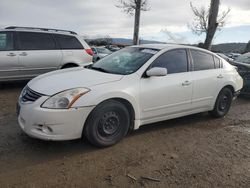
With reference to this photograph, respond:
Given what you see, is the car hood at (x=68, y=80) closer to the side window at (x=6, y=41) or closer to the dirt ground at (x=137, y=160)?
the dirt ground at (x=137, y=160)

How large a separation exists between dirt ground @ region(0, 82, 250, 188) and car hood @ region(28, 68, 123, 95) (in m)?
0.85

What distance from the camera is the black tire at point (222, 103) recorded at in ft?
19.3

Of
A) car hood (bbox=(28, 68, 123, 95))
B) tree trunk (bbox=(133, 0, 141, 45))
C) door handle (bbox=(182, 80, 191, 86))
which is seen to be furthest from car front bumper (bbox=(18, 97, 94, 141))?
tree trunk (bbox=(133, 0, 141, 45))

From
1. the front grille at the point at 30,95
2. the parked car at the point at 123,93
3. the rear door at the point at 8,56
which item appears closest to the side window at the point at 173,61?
the parked car at the point at 123,93

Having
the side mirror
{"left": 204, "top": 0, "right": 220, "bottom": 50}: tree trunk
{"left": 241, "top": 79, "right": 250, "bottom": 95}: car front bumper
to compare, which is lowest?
{"left": 241, "top": 79, "right": 250, "bottom": 95}: car front bumper

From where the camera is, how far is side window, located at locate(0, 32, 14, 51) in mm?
7542

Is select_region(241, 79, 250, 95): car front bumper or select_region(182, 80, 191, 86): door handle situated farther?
select_region(241, 79, 250, 95): car front bumper

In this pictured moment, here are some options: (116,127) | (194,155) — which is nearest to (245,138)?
(194,155)

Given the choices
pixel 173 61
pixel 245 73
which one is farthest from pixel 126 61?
pixel 245 73

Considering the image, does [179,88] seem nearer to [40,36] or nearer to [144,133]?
[144,133]

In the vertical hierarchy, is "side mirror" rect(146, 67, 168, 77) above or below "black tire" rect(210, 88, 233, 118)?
above

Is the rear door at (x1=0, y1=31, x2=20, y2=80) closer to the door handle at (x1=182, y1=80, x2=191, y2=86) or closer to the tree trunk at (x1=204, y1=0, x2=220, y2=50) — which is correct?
the door handle at (x1=182, y1=80, x2=191, y2=86)

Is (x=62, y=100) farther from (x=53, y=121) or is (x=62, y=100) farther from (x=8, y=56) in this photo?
(x=8, y=56)

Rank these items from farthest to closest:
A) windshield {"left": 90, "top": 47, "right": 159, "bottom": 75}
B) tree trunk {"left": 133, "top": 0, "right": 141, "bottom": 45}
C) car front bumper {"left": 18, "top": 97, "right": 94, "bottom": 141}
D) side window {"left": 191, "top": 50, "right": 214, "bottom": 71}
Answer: tree trunk {"left": 133, "top": 0, "right": 141, "bottom": 45} < side window {"left": 191, "top": 50, "right": 214, "bottom": 71} < windshield {"left": 90, "top": 47, "right": 159, "bottom": 75} < car front bumper {"left": 18, "top": 97, "right": 94, "bottom": 141}
